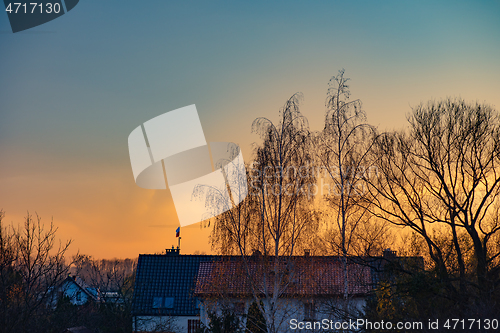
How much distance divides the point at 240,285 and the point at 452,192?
40.1ft

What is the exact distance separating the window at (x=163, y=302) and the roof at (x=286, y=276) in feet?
24.3

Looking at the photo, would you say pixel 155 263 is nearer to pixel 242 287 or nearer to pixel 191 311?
pixel 191 311

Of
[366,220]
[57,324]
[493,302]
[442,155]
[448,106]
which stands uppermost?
[448,106]

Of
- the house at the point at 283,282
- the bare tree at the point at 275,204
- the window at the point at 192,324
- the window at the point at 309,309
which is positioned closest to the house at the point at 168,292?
the window at the point at 192,324

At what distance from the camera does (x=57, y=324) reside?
22.2 metres

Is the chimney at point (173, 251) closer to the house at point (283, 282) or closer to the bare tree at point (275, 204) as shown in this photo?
the house at point (283, 282)

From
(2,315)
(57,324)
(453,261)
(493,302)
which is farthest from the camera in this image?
(57,324)

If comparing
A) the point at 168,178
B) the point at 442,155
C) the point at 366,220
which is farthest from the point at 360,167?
the point at 168,178

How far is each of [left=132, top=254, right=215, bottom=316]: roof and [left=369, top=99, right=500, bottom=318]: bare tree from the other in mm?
→ 17970

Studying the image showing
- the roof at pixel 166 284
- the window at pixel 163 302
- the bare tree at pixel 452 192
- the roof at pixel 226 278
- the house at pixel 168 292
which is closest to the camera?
the bare tree at pixel 452 192

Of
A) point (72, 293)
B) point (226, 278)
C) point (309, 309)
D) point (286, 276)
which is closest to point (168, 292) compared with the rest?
point (226, 278)

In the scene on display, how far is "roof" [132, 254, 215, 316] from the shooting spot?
3138cm

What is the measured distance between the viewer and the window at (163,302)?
3170 centimetres

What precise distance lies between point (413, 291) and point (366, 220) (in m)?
5.86
